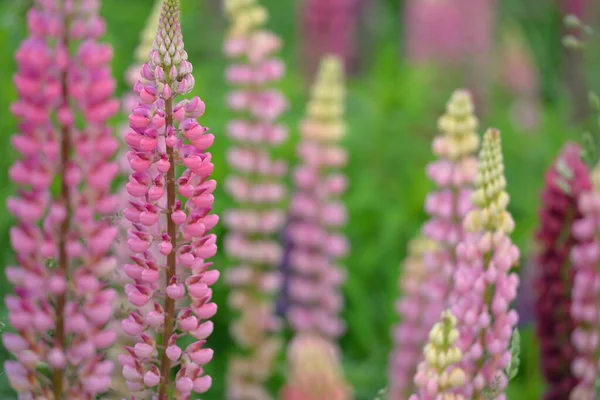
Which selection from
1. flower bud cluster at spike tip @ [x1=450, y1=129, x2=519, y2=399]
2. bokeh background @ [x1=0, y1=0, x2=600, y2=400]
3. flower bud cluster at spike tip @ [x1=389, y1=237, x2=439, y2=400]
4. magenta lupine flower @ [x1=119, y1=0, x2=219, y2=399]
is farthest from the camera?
bokeh background @ [x1=0, y1=0, x2=600, y2=400]

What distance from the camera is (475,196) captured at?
4.96 feet

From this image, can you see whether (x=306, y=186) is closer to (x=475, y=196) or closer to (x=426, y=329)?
(x=426, y=329)

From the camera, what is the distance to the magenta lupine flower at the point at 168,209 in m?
1.25

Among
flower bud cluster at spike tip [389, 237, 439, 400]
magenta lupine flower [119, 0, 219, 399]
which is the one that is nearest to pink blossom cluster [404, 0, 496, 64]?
flower bud cluster at spike tip [389, 237, 439, 400]

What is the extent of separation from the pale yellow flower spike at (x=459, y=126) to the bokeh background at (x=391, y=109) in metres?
0.77

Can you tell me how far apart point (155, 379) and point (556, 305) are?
3.02 ft

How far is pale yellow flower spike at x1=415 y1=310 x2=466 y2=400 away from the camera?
1366 millimetres

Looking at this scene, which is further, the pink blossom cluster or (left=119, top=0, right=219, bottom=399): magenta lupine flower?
the pink blossom cluster

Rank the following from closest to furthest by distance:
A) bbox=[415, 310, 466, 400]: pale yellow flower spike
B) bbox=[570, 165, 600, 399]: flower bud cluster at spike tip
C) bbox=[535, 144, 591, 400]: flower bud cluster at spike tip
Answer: bbox=[415, 310, 466, 400]: pale yellow flower spike → bbox=[570, 165, 600, 399]: flower bud cluster at spike tip → bbox=[535, 144, 591, 400]: flower bud cluster at spike tip

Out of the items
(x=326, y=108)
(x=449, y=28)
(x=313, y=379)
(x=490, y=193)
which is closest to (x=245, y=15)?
(x=326, y=108)

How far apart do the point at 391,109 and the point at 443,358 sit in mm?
2581

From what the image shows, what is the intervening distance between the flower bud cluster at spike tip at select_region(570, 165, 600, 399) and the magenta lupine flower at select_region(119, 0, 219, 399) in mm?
759

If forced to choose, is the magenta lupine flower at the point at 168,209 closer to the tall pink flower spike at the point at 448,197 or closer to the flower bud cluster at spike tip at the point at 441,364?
the flower bud cluster at spike tip at the point at 441,364

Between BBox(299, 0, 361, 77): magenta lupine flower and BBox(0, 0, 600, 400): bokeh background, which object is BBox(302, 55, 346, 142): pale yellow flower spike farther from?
BBox(299, 0, 361, 77): magenta lupine flower
